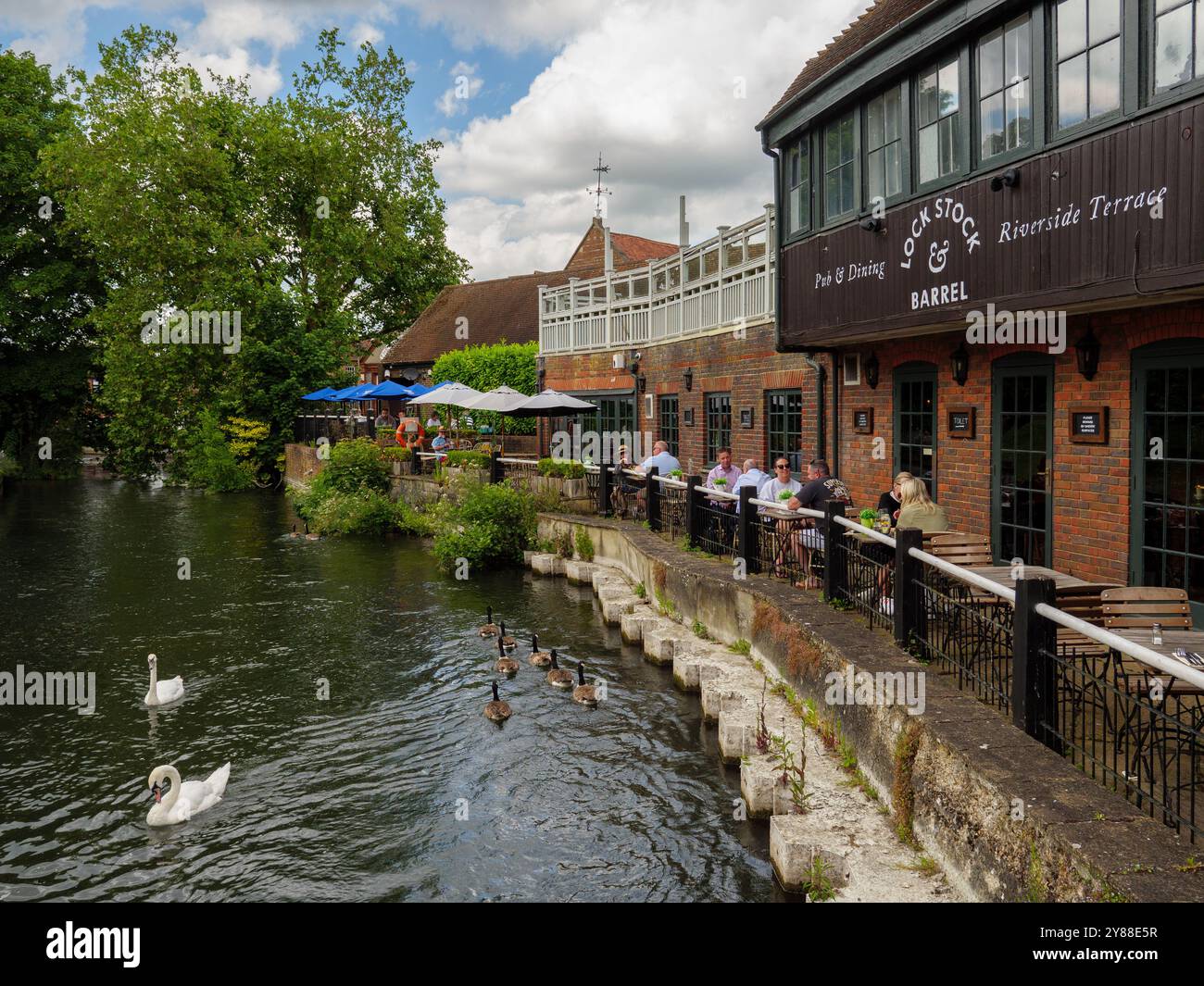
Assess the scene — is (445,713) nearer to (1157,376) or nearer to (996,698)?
(996,698)

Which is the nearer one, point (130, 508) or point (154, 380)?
point (130, 508)

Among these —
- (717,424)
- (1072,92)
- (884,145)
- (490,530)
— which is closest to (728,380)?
(717,424)

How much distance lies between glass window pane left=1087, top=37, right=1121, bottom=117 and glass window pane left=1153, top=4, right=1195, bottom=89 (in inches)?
15.9

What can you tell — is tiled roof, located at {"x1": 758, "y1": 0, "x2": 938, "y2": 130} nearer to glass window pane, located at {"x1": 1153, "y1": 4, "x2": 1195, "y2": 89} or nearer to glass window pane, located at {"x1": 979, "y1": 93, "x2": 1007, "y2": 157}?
glass window pane, located at {"x1": 979, "y1": 93, "x2": 1007, "y2": 157}

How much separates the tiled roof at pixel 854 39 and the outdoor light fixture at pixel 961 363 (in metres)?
3.62

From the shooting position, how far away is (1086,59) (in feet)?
27.3

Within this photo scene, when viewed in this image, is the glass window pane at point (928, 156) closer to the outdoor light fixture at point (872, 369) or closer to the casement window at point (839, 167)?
the casement window at point (839, 167)

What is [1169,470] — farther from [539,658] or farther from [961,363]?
[539,658]

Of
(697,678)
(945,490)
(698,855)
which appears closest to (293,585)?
(697,678)

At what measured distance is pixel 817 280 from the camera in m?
13.1

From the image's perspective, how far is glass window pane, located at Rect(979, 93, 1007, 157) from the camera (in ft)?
31.3

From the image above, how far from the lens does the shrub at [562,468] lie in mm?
18906

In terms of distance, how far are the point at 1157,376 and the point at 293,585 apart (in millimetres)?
13985

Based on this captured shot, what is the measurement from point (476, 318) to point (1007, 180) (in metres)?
35.7
